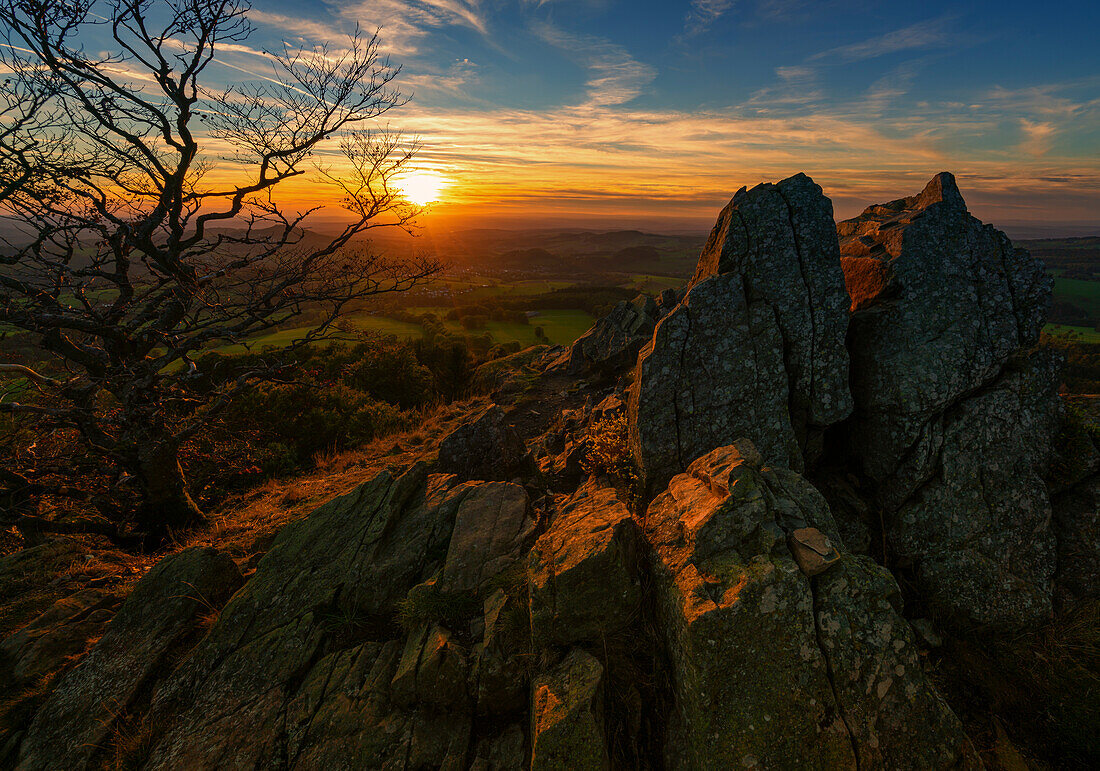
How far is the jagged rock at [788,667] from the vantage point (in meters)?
5.02

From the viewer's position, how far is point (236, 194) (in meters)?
12.6

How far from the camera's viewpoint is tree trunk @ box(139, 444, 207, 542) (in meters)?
11.7

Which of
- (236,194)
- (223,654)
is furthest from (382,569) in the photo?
(236,194)

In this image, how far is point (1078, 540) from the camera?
27.3 ft

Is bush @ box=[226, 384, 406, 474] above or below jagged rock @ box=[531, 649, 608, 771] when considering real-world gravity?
below

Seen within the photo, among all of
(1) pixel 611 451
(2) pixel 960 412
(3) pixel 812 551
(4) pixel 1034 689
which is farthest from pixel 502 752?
(2) pixel 960 412

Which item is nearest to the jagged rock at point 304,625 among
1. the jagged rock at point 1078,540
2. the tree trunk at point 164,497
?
the tree trunk at point 164,497

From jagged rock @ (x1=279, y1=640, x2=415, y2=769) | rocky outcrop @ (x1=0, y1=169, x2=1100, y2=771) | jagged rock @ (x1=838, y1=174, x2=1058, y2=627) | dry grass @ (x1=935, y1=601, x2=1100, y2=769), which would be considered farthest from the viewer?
jagged rock @ (x1=838, y1=174, x2=1058, y2=627)

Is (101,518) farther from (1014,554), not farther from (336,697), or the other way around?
(1014,554)

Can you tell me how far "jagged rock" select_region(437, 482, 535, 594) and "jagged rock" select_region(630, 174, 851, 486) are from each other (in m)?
3.41

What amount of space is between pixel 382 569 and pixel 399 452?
10315 mm

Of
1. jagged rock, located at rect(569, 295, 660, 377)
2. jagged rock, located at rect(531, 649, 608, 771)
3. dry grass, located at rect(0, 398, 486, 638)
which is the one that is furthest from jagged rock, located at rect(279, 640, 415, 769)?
jagged rock, located at rect(569, 295, 660, 377)

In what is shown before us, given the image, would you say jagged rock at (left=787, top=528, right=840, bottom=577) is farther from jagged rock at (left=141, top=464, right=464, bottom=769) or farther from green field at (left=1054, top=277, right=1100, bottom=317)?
green field at (left=1054, top=277, right=1100, bottom=317)

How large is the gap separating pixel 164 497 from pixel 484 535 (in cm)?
1090
